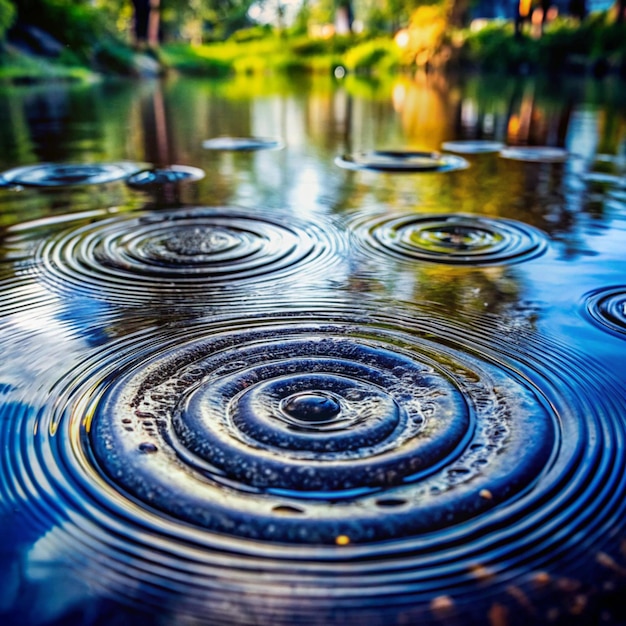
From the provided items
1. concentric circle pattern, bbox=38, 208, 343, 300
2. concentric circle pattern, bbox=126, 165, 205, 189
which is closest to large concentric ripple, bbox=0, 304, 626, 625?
concentric circle pattern, bbox=38, 208, 343, 300

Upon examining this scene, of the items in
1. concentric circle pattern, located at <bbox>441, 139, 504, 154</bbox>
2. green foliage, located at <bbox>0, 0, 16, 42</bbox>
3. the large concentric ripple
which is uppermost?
green foliage, located at <bbox>0, 0, 16, 42</bbox>

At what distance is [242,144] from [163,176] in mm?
2672

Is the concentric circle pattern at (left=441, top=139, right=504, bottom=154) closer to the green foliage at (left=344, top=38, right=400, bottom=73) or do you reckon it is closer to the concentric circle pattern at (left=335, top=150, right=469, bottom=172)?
the concentric circle pattern at (left=335, top=150, right=469, bottom=172)

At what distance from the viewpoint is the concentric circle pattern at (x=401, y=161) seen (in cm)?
752

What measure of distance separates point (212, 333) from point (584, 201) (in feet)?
14.0

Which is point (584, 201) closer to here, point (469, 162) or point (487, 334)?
point (469, 162)

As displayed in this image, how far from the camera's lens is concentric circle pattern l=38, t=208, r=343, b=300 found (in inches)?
150

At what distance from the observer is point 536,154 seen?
8.48 metres

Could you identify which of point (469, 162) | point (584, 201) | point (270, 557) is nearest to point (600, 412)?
point (270, 557)

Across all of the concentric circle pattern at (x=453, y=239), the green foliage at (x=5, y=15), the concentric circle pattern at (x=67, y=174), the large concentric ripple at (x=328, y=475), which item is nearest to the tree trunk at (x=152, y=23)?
the green foliage at (x=5, y=15)

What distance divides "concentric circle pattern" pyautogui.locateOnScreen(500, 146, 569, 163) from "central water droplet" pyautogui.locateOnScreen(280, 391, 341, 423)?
21.4ft

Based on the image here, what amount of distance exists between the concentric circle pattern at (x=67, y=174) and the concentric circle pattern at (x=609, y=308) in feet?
16.3

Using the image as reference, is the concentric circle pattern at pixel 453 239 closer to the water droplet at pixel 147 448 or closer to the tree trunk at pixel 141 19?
the water droplet at pixel 147 448

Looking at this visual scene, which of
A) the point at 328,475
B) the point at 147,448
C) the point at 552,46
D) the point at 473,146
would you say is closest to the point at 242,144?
the point at 473,146
